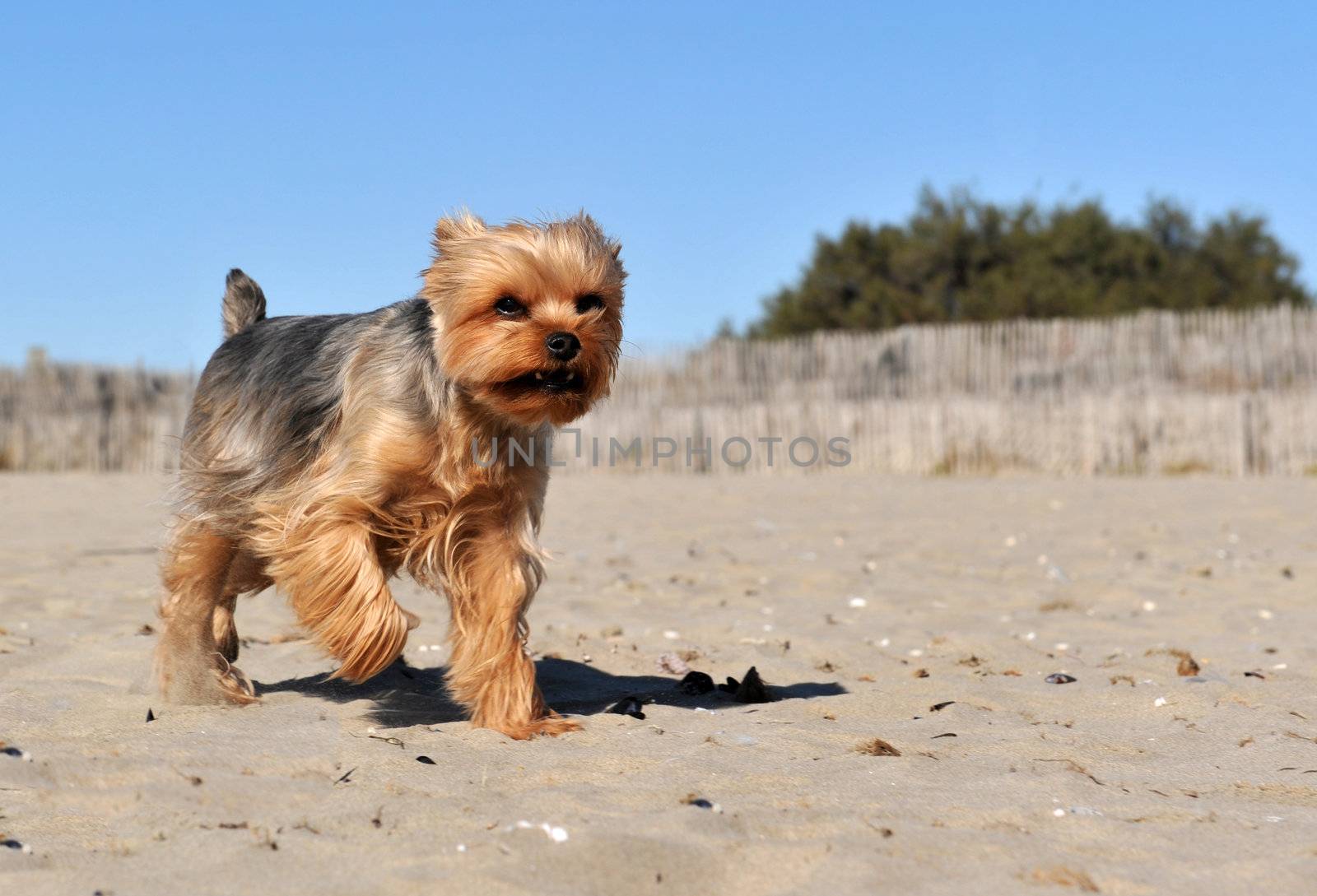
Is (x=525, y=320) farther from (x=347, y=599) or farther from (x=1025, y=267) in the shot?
(x=1025, y=267)

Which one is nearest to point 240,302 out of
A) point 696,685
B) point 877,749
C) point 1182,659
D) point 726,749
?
point 696,685

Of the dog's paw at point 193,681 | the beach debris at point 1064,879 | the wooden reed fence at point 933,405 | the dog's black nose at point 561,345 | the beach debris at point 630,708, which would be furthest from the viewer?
the wooden reed fence at point 933,405

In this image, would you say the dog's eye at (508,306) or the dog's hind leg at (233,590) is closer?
the dog's eye at (508,306)

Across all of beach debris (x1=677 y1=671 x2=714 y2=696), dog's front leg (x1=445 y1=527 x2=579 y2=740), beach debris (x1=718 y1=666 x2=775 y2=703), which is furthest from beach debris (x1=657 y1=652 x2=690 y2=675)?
dog's front leg (x1=445 y1=527 x2=579 y2=740)

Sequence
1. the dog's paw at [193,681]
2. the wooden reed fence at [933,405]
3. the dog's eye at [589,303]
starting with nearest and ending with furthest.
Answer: the dog's eye at [589,303] → the dog's paw at [193,681] → the wooden reed fence at [933,405]

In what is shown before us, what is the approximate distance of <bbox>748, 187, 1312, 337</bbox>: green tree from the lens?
139 ft

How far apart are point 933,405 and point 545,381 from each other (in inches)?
674

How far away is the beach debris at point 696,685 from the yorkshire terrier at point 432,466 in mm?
774

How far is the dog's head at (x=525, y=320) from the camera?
427 cm

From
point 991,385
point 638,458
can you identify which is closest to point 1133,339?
point 991,385

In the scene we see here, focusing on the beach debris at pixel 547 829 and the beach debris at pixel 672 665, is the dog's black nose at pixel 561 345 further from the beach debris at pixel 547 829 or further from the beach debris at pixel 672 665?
the beach debris at pixel 672 665

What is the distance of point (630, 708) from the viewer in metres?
4.71

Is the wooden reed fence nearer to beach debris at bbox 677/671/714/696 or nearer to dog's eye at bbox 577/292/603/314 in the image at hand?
beach debris at bbox 677/671/714/696

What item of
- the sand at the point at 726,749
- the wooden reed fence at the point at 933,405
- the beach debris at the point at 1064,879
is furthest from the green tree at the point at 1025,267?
the beach debris at the point at 1064,879
